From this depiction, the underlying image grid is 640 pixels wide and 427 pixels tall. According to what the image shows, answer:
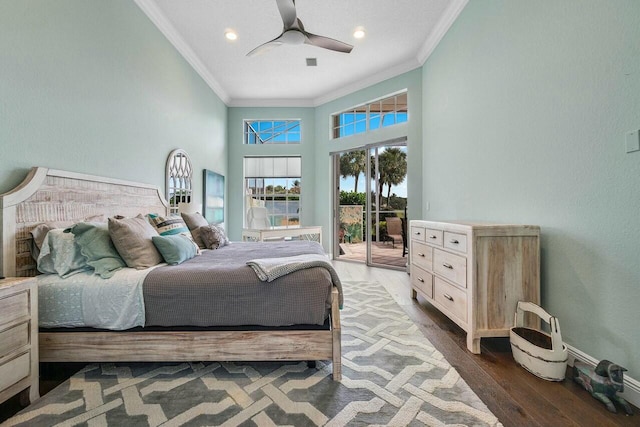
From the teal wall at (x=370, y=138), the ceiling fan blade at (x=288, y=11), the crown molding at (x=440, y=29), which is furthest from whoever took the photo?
the teal wall at (x=370, y=138)

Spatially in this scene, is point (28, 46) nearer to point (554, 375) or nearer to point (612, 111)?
point (612, 111)

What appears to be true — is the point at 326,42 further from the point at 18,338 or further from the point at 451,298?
the point at 18,338

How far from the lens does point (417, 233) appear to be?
288cm

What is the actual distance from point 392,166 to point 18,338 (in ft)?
15.1

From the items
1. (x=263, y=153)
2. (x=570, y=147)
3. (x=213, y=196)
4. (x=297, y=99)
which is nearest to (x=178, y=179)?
(x=213, y=196)

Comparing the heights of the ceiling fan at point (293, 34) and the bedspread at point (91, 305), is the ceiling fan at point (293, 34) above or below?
above

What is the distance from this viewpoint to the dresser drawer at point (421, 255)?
259 centimetres

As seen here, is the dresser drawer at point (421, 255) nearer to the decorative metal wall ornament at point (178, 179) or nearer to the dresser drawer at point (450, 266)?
the dresser drawer at point (450, 266)

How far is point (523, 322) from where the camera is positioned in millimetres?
1922

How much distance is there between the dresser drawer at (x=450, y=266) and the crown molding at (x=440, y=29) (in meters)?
2.62

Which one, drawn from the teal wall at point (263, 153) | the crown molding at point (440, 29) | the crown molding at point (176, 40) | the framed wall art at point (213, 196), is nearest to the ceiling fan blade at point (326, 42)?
the crown molding at point (440, 29)

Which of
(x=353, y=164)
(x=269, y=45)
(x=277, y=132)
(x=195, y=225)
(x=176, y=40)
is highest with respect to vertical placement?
(x=176, y=40)

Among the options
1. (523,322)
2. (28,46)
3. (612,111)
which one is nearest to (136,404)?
(28,46)

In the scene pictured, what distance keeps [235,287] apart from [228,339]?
1.01 ft
